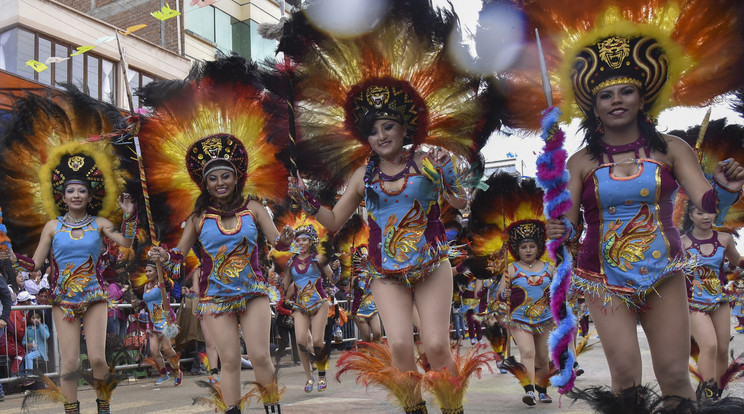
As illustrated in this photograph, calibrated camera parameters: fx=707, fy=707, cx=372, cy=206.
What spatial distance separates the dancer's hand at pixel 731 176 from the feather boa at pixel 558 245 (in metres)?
0.76

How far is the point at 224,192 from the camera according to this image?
18.2 ft

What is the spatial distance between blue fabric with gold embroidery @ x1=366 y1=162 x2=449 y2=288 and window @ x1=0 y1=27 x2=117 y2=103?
1177 centimetres

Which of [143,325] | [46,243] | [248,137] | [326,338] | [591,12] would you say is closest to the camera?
[591,12]

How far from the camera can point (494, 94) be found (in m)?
4.84

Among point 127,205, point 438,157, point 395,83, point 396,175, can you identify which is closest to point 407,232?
point 396,175

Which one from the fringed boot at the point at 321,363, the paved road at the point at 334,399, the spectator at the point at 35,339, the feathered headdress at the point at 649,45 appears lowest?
the paved road at the point at 334,399

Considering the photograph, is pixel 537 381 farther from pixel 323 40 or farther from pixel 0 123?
pixel 0 123

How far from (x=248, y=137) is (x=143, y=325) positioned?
271 inches

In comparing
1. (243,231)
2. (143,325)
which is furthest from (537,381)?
(143,325)

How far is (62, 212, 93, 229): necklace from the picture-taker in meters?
6.43

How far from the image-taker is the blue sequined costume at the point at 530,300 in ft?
24.9

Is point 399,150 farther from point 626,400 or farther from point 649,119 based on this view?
point 626,400

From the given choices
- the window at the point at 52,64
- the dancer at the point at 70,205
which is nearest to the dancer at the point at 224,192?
the dancer at the point at 70,205

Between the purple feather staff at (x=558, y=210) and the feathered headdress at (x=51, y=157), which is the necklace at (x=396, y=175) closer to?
the purple feather staff at (x=558, y=210)
